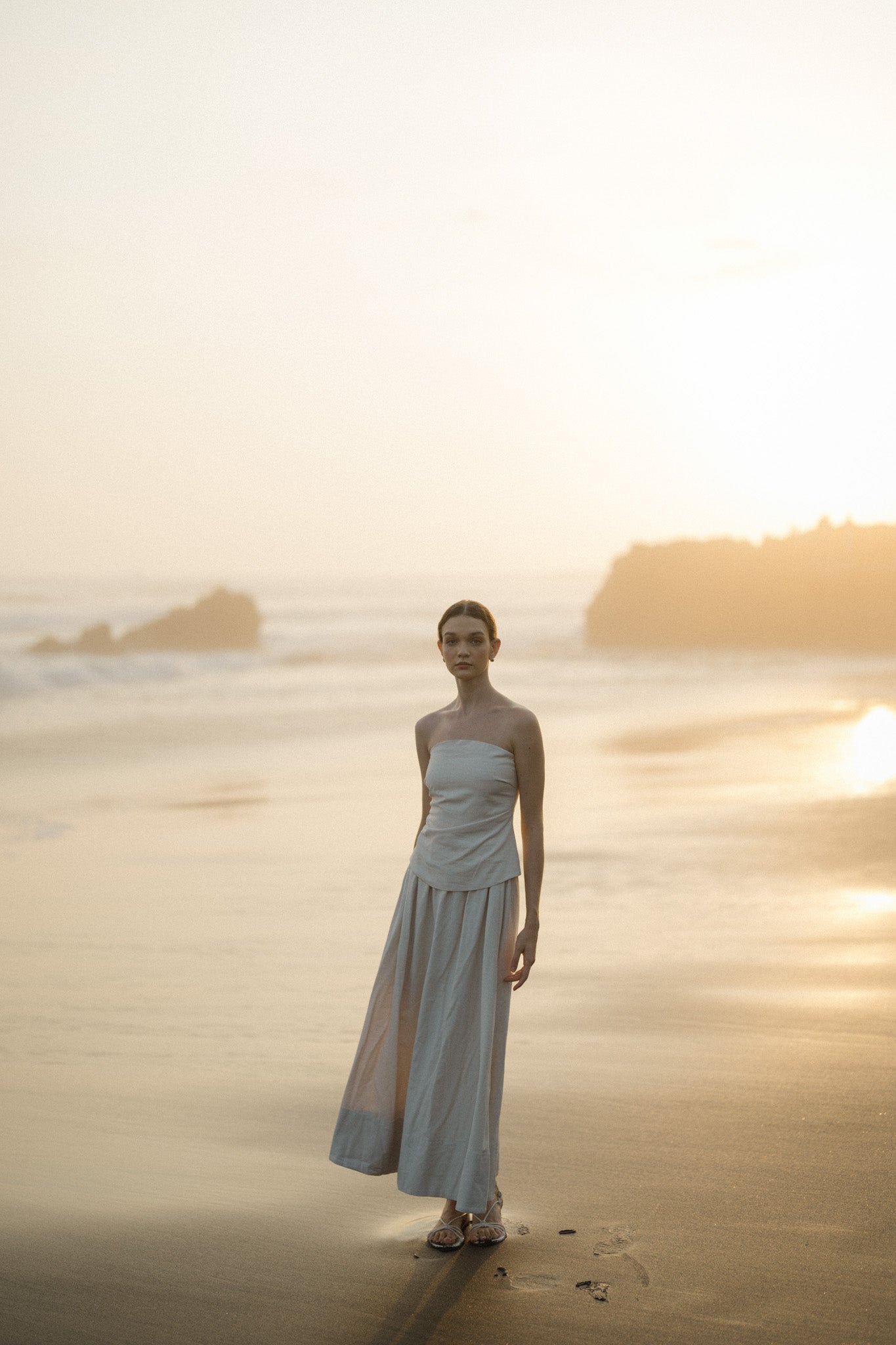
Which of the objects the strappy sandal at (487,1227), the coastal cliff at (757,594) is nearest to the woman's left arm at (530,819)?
the strappy sandal at (487,1227)

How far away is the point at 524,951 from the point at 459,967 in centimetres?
20

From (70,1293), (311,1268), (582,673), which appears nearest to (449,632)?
(311,1268)

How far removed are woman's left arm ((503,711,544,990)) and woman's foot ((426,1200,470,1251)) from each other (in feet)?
2.29

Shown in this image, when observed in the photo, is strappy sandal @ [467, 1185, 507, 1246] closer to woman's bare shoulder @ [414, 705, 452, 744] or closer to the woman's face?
woman's bare shoulder @ [414, 705, 452, 744]

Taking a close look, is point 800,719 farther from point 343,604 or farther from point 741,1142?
point 343,604

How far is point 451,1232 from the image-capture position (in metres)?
3.59

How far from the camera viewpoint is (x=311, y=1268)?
3473 mm

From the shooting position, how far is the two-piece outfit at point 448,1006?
3.57 meters

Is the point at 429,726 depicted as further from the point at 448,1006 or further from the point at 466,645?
the point at 448,1006

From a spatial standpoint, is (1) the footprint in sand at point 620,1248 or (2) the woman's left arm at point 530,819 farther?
(2) the woman's left arm at point 530,819

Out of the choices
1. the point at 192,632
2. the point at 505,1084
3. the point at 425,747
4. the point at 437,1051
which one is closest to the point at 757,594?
the point at 192,632

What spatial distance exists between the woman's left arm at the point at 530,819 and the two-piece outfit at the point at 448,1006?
32 mm

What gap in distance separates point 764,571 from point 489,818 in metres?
43.0

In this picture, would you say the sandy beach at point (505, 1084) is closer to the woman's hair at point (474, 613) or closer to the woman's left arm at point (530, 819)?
the woman's left arm at point (530, 819)
